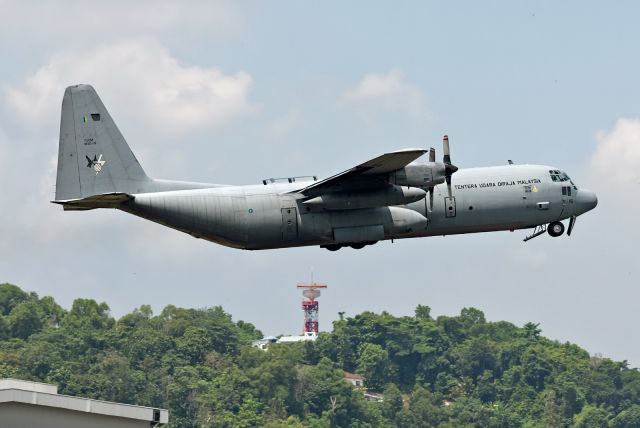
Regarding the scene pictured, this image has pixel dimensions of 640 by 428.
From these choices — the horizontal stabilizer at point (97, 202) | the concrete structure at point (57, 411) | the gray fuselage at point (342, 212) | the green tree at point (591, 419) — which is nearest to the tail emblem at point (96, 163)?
the horizontal stabilizer at point (97, 202)

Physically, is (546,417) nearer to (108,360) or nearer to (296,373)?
(296,373)

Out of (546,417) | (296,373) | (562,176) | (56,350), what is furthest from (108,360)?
(562,176)

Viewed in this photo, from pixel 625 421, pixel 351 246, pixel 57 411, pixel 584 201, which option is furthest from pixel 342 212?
pixel 625 421

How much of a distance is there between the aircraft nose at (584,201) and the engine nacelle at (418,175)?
9.08 metres

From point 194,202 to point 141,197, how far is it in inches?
89.4

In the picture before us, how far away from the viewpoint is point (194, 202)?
62.1 meters

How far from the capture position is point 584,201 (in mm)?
68125

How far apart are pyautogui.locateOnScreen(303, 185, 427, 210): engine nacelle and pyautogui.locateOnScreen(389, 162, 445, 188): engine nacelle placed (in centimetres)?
71

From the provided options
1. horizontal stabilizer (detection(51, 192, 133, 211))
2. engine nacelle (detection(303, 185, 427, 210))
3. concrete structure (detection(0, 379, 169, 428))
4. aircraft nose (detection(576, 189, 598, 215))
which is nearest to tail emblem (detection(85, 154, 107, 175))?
horizontal stabilizer (detection(51, 192, 133, 211))

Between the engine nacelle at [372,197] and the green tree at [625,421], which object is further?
the green tree at [625,421]

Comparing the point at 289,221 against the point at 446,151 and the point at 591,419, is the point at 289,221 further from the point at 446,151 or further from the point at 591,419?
the point at 591,419

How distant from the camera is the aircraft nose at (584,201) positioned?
67.9m

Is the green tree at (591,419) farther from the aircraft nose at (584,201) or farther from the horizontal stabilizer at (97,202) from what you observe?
the horizontal stabilizer at (97,202)

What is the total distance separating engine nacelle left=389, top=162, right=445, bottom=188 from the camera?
2441 inches
